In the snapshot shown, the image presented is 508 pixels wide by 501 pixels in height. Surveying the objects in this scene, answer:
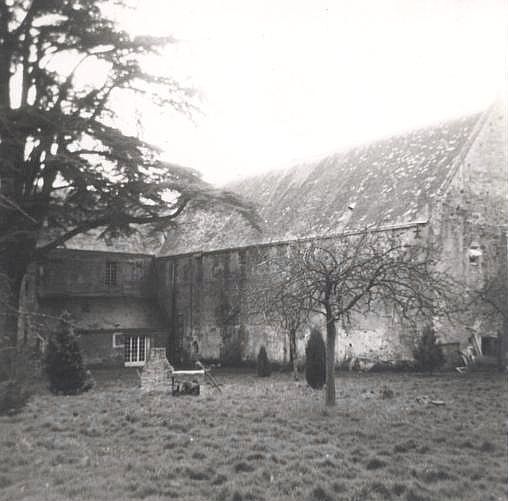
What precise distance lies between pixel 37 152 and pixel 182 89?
16.3 feet

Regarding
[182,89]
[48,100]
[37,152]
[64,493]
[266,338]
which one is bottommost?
[64,493]

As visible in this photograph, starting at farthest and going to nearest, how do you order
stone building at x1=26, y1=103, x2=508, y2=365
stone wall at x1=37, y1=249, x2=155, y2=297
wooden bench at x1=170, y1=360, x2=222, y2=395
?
stone wall at x1=37, y1=249, x2=155, y2=297
stone building at x1=26, y1=103, x2=508, y2=365
wooden bench at x1=170, y1=360, x2=222, y2=395

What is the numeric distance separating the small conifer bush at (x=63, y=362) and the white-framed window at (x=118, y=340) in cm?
1132

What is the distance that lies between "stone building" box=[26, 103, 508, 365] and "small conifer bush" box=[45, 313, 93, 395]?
528 cm

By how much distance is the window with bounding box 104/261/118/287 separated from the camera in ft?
109

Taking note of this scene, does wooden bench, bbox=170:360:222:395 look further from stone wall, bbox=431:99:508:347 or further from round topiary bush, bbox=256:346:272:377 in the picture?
stone wall, bbox=431:99:508:347

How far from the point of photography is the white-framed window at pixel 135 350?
29656mm

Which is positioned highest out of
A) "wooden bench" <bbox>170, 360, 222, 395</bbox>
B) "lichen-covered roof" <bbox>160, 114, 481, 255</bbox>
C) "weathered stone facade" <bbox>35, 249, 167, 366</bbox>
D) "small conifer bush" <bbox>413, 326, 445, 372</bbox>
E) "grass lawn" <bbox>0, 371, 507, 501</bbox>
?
"lichen-covered roof" <bbox>160, 114, 481, 255</bbox>

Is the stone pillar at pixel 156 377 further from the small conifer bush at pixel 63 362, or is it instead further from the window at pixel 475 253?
the window at pixel 475 253

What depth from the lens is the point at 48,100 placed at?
48.7 feet

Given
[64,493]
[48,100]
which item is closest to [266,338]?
[48,100]

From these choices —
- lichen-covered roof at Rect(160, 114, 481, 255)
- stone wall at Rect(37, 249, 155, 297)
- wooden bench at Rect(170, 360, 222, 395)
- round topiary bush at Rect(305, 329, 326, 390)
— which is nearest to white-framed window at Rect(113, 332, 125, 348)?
stone wall at Rect(37, 249, 155, 297)

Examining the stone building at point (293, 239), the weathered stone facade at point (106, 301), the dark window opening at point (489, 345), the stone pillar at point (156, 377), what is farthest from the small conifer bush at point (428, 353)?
the weathered stone facade at point (106, 301)

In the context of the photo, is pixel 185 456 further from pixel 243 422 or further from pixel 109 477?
pixel 243 422
